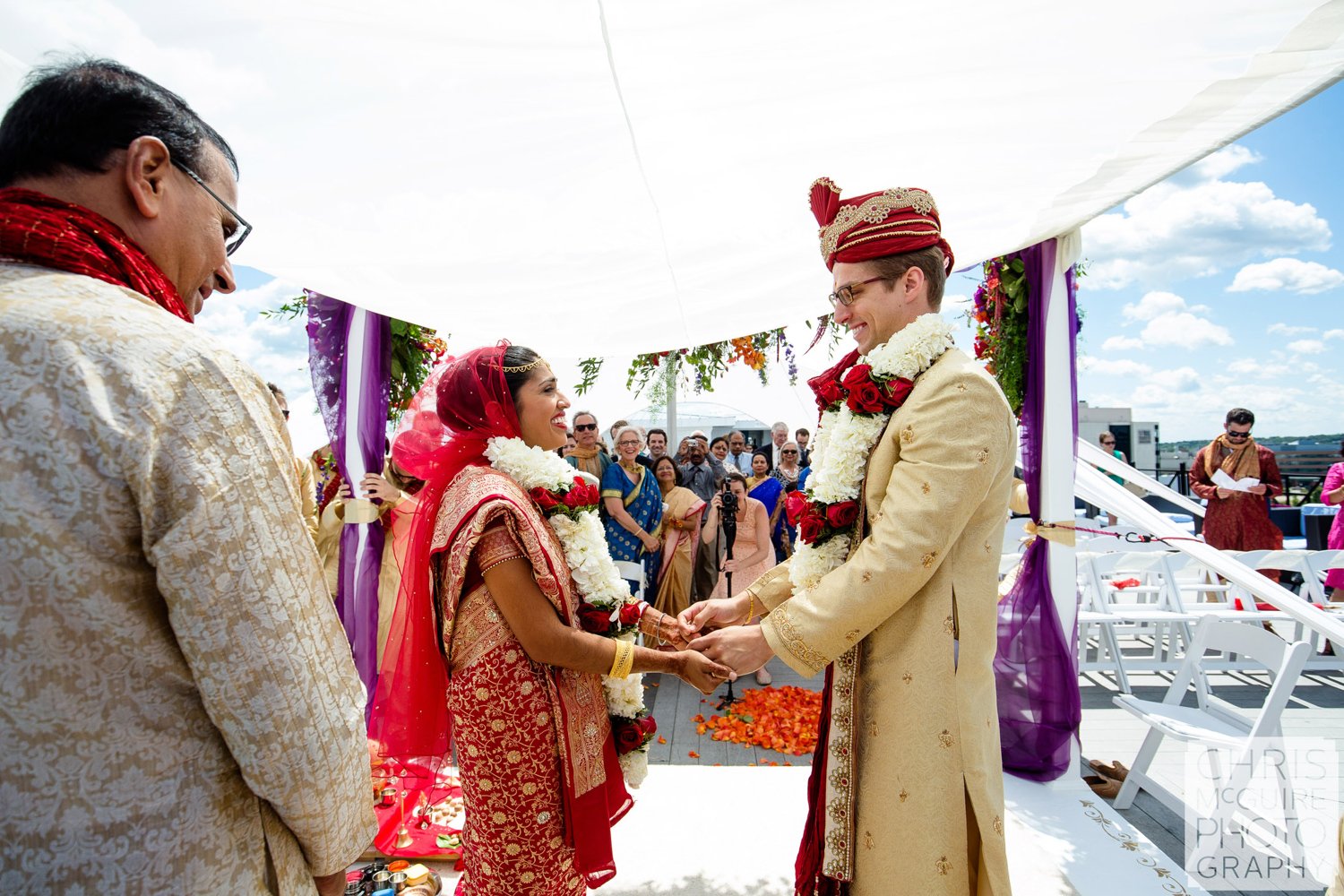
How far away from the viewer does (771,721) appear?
5340 millimetres

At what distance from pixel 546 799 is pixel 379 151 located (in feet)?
7.80

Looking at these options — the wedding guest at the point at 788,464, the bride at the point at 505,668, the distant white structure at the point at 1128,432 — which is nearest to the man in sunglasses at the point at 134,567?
the bride at the point at 505,668

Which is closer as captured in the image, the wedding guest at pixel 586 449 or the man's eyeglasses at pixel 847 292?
the man's eyeglasses at pixel 847 292

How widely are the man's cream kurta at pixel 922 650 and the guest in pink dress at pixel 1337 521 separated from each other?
329 inches

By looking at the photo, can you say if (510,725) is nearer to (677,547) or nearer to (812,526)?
(812,526)

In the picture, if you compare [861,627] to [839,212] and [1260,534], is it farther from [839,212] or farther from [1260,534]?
[1260,534]

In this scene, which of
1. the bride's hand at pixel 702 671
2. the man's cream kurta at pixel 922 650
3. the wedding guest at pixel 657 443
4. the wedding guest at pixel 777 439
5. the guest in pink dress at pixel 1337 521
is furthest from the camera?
the wedding guest at pixel 777 439

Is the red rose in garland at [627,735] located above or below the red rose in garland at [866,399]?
below

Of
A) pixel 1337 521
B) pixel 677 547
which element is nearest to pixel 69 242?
pixel 677 547

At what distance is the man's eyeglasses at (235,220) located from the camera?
3.59 feet

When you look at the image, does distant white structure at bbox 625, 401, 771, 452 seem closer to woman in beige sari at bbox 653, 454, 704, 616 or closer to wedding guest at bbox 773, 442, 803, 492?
wedding guest at bbox 773, 442, 803, 492

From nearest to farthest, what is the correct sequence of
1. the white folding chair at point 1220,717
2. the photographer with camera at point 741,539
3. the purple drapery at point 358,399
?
the white folding chair at point 1220,717
the purple drapery at point 358,399
the photographer with camera at point 741,539

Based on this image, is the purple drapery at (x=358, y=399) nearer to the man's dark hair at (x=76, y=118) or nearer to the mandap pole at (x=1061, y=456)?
the man's dark hair at (x=76, y=118)

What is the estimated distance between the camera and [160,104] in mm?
1059
